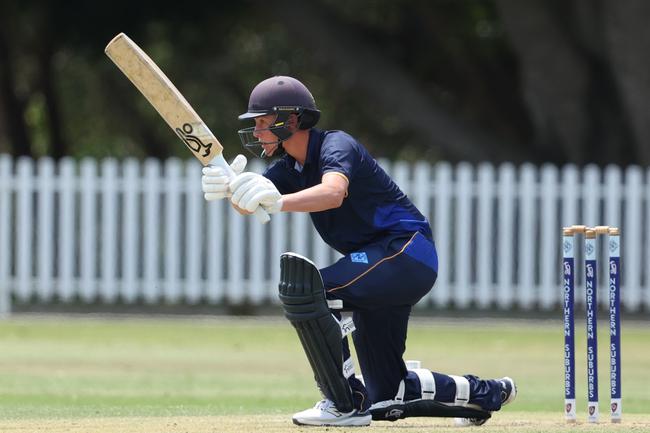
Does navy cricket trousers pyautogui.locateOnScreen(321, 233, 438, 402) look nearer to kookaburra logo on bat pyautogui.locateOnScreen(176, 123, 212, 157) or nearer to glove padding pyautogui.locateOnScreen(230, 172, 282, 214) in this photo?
glove padding pyautogui.locateOnScreen(230, 172, 282, 214)

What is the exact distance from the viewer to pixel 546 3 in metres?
16.8

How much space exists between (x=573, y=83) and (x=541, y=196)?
2.19m

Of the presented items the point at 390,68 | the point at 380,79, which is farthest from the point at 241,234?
the point at 390,68

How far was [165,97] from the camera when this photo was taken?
6320 millimetres

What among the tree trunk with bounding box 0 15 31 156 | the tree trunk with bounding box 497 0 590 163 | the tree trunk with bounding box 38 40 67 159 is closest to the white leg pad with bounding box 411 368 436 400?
the tree trunk with bounding box 497 0 590 163

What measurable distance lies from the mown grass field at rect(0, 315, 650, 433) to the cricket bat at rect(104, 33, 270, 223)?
1191 mm

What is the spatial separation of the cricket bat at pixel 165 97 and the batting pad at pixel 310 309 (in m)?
0.53

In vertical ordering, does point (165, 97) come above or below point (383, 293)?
above

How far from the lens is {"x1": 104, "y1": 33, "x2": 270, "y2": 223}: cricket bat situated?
6.27 metres

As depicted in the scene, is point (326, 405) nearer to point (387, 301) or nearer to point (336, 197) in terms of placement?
point (387, 301)

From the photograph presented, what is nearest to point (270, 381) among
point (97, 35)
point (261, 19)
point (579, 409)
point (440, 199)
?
point (579, 409)

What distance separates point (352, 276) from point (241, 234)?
9.01 m

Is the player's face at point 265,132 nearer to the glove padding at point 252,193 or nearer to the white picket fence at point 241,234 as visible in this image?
the glove padding at point 252,193

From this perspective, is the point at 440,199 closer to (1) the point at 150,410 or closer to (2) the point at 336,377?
(1) the point at 150,410
